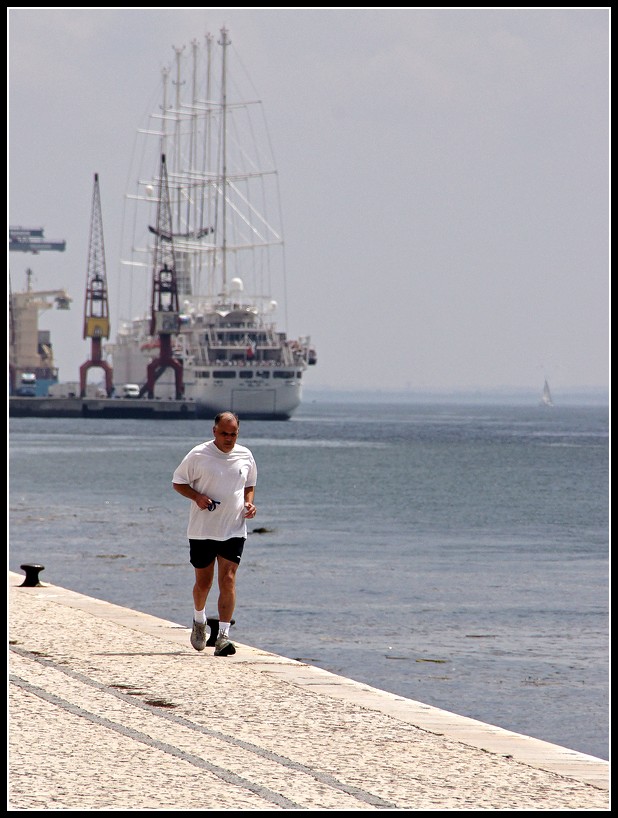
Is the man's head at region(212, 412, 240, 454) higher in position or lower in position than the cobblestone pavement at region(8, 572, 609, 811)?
higher

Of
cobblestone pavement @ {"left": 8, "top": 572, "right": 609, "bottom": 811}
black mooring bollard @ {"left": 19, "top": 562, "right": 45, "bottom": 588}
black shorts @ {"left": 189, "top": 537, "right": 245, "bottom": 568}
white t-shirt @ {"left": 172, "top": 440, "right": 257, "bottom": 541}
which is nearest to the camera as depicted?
cobblestone pavement @ {"left": 8, "top": 572, "right": 609, "bottom": 811}

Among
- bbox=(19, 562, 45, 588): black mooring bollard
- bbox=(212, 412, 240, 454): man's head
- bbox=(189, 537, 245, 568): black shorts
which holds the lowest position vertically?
bbox=(19, 562, 45, 588): black mooring bollard

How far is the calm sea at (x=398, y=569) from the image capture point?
43.8 feet

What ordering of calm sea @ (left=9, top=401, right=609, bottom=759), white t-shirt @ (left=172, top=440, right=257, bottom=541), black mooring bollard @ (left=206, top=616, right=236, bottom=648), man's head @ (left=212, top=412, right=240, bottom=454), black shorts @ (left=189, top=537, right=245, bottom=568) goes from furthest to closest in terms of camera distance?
1. calm sea @ (left=9, top=401, right=609, bottom=759)
2. black mooring bollard @ (left=206, top=616, right=236, bottom=648)
3. black shorts @ (left=189, top=537, right=245, bottom=568)
4. white t-shirt @ (left=172, top=440, right=257, bottom=541)
5. man's head @ (left=212, top=412, right=240, bottom=454)

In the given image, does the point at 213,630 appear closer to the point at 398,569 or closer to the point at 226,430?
the point at 226,430

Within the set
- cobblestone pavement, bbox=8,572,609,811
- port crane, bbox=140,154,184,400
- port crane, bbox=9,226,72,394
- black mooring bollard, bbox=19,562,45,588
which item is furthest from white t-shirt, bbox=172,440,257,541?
port crane, bbox=9,226,72,394

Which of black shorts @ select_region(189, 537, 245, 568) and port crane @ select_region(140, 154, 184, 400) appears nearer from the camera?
black shorts @ select_region(189, 537, 245, 568)

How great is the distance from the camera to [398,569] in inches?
978

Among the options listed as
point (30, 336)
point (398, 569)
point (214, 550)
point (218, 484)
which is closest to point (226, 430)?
point (218, 484)

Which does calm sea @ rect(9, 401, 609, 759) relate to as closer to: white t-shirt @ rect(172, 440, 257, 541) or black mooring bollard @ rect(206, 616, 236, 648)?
black mooring bollard @ rect(206, 616, 236, 648)

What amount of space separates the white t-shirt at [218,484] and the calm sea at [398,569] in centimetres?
306

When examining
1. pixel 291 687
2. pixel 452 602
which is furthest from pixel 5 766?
pixel 452 602

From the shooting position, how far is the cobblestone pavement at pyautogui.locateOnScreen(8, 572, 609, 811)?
5883 mm

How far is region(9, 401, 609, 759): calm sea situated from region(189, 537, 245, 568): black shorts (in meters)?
2.89
